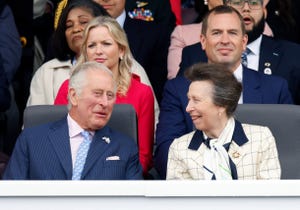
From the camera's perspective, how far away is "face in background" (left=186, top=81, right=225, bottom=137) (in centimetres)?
650

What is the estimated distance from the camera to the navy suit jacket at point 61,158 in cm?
643

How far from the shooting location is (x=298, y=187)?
5266 millimetres

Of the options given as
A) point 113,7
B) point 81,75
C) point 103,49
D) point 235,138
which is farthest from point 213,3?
point 235,138

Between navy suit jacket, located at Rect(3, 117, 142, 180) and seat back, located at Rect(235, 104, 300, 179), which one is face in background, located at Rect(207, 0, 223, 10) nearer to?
seat back, located at Rect(235, 104, 300, 179)

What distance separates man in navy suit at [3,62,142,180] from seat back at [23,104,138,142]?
23 cm

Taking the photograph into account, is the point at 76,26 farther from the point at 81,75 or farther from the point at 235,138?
the point at 235,138

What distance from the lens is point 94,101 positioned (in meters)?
6.61

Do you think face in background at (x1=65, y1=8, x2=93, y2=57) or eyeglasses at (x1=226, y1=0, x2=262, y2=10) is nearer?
face in background at (x1=65, y1=8, x2=93, y2=57)

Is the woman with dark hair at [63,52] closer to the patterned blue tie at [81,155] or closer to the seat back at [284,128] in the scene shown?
the patterned blue tie at [81,155]

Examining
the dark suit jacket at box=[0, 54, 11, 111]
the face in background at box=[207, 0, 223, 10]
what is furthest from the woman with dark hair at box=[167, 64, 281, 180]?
the face in background at box=[207, 0, 223, 10]

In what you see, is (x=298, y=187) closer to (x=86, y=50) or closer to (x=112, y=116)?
(x=112, y=116)

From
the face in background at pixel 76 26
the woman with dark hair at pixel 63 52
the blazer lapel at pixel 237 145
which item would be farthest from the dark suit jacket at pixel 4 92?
the blazer lapel at pixel 237 145

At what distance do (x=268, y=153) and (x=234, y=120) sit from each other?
29 cm

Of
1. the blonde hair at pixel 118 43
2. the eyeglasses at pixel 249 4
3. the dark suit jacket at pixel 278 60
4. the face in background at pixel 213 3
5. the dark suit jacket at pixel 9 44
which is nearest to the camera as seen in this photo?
the blonde hair at pixel 118 43
